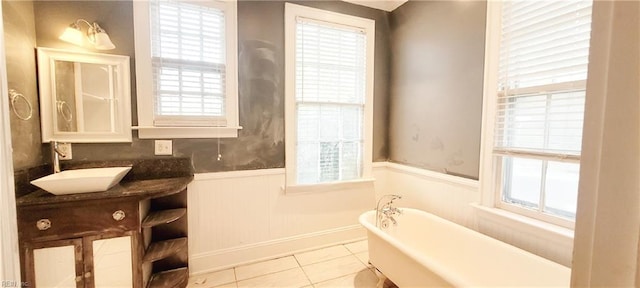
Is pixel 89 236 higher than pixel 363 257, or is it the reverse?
pixel 89 236

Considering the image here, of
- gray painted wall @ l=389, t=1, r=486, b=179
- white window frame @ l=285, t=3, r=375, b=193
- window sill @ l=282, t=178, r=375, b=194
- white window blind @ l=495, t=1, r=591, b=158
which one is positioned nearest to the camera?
white window blind @ l=495, t=1, r=591, b=158

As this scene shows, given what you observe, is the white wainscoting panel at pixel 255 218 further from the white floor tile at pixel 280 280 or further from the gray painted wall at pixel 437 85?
the gray painted wall at pixel 437 85

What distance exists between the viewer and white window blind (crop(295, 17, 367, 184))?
248cm

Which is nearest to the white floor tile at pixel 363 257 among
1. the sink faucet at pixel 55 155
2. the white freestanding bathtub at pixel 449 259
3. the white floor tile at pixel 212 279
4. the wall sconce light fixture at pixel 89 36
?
the white freestanding bathtub at pixel 449 259

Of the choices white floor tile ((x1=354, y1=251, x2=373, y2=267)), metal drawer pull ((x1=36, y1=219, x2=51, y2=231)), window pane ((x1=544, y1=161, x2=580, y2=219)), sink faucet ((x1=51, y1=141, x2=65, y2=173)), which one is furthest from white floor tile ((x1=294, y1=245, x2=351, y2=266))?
sink faucet ((x1=51, y1=141, x2=65, y2=173))

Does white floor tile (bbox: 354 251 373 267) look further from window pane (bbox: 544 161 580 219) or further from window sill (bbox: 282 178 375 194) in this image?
window pane (bbox: 544 161 580 219)

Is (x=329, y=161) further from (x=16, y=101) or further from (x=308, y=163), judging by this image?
(x=16, y=101)

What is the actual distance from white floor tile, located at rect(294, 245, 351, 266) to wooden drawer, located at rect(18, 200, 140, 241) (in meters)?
1.43

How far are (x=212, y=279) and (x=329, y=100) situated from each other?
1940 millimetres

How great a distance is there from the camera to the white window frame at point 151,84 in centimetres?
196

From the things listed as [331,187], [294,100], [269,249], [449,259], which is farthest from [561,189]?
[269,249]

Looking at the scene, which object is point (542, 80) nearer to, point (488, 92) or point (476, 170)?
point (488, 92)

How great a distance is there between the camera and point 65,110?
72.6 inches

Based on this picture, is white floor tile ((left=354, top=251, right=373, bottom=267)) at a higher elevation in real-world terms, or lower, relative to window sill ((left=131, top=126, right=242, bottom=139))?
lower
